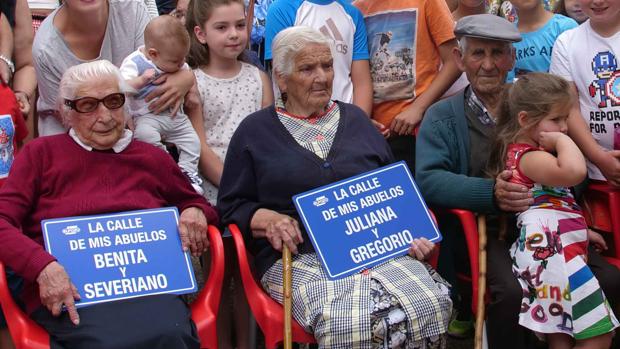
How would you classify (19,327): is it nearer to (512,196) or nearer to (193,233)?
(193,233)

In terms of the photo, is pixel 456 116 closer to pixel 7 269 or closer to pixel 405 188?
pixel 405 188

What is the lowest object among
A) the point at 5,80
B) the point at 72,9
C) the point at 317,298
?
the point at 317,298

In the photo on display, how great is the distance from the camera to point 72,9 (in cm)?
419

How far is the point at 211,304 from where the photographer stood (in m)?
3.46

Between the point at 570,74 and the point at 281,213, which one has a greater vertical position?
the point at 570,74

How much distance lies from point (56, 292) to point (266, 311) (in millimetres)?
916

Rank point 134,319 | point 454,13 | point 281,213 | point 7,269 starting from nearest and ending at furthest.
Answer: point 134,319
point 7,269
point 281,213
point 454,13

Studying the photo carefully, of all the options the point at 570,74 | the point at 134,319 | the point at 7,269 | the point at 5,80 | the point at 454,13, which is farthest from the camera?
the point at 454,13

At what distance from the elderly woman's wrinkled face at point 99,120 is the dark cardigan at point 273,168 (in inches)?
23.6

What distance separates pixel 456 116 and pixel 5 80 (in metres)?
2.37

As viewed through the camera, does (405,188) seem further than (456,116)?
No

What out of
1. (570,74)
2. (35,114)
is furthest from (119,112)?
(570,74)

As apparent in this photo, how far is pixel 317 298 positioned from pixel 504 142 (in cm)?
122

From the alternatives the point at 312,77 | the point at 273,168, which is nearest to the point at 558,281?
the point at 273,168
